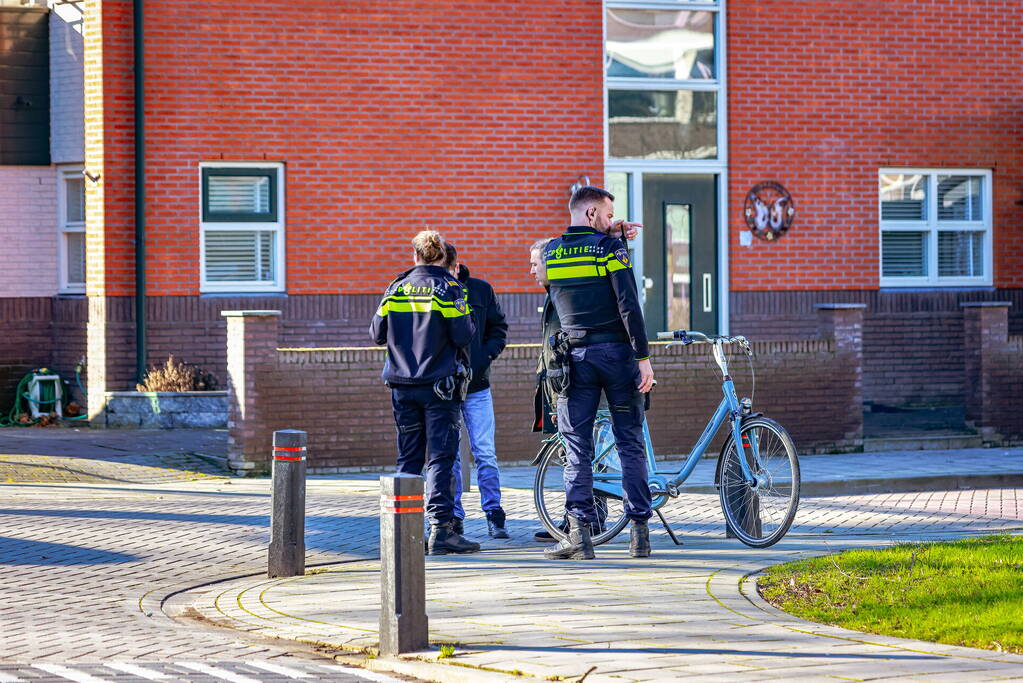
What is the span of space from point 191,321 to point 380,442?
4.32 meters

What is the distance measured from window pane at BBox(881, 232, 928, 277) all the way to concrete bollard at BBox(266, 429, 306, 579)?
13.0m

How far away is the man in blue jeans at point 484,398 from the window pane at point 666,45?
953 cm

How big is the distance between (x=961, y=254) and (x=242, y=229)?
9383 millimetres

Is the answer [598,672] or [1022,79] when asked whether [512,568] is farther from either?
[1022,79]

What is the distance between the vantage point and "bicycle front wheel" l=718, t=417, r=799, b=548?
31.2ft

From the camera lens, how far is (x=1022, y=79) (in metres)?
21.0

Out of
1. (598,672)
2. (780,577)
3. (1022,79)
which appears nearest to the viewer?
(598,672)

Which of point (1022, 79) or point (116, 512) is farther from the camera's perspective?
point (1022, 79)

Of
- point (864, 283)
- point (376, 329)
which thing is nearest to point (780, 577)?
point (376, 329)

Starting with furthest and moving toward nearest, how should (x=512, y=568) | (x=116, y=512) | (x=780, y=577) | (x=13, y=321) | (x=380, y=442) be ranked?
(x=13, y=321) < (x=380, y=442) < (x=116, y=512) < (x=512, y=568) < (x=780, y=577)

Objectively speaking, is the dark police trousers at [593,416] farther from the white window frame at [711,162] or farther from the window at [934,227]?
the window at [934,227]

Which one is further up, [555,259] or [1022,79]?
[1022,79]

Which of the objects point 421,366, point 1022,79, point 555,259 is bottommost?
point 421,366

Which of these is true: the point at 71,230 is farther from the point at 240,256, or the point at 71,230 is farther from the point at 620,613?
the point at 620,613
